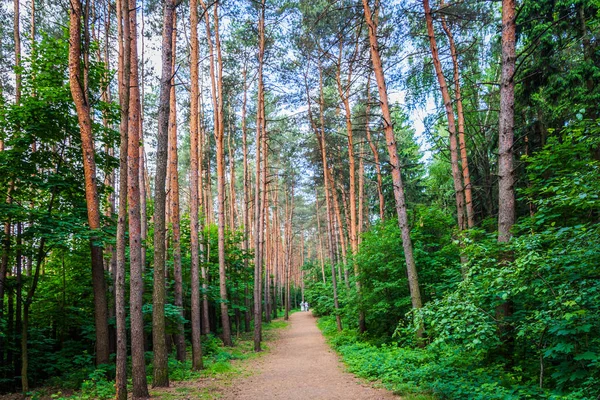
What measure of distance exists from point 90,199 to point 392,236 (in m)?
8.25

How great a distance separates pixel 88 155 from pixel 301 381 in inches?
274

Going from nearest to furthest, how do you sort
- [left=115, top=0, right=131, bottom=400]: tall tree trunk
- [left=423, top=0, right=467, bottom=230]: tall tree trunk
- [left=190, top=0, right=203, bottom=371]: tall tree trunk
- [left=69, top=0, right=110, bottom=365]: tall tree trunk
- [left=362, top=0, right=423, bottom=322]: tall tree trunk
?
[left=115, top=0, right=131, bottom=400]: tall tree trunk, [left=69, top=0, right=110, bottom=365]: tall tree trunk, [left=362, top=0, right=423, bottom=322]: tall tree trunk, [left=423, top=0, right=467, bottom=230]: tall tree trunk, [left=190, top=0, right=203, bottom=371]: tall tree trunk

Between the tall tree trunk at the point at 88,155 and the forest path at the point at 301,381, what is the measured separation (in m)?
3.53

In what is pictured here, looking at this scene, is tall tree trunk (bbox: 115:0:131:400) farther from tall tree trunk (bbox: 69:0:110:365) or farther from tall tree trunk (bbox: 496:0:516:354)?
tall tree trunk (bbox: 496:0:516:354)

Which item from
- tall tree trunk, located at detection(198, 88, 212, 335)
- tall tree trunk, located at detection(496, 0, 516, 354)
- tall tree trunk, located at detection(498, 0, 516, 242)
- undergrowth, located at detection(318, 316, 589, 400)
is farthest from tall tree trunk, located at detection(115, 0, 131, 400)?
tall tree trunk, located at detection(198, 88, 212, 335)

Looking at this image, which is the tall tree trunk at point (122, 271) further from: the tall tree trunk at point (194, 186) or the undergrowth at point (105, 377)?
the tall tree trunk at point (194, 186)

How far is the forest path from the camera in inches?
242

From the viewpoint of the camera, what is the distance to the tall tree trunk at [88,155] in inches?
259

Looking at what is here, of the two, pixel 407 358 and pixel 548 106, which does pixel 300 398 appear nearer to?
pixel 407 358

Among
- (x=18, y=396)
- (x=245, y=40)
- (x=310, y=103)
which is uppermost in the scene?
(x=245, y=40)

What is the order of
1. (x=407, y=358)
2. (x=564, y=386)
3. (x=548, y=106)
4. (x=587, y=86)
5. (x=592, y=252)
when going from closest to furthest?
1. (x=592, y=252)
2. (x=564, y=386)
3. (x=407, y=358)
4. (x=587, y=86)
5. (x=548, y=106)

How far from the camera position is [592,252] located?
12.7 feet

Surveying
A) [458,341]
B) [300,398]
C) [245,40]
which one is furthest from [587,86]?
[245,40]

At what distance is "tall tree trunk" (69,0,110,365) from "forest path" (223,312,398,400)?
353 centimetres
